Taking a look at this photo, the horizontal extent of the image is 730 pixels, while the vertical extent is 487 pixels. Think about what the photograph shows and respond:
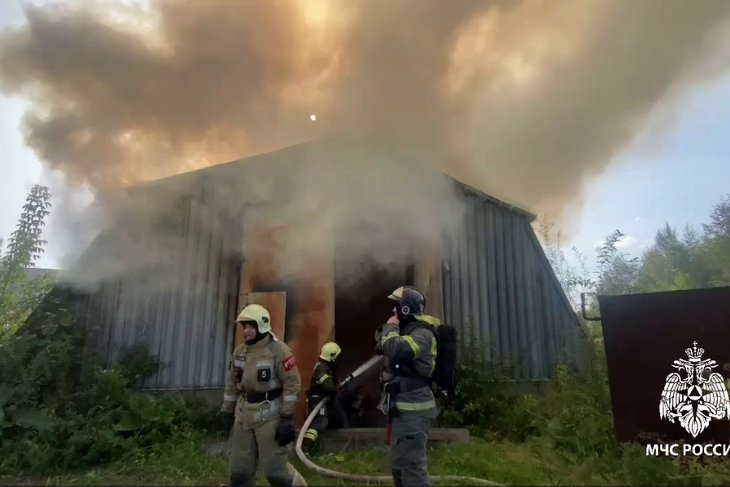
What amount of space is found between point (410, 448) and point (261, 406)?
1459 millimetres

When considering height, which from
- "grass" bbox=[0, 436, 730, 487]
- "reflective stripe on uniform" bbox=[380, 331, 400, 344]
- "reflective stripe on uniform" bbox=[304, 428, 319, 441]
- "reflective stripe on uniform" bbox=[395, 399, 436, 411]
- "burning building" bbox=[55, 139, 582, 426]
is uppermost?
"burning building" bbox=[55, 139, 582, 426]

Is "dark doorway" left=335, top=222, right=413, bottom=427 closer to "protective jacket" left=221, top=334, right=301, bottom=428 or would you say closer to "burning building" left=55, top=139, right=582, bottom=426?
"burning building" left=55, top=139, right=582, bottom=426

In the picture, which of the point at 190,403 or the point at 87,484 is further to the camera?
the point at 190,403

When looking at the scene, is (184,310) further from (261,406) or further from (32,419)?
(261,406)

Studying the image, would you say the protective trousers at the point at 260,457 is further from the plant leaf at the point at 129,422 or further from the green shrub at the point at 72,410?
the plant leaf at the point at 129,422

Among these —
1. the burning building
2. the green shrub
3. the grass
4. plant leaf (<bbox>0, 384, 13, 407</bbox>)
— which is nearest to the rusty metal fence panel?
the grass

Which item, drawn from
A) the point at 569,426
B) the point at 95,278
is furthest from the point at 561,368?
the point at 95,278

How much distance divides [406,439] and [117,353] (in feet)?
19.6

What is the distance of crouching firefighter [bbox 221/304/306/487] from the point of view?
4578 mm

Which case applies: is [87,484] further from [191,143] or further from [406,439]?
[191,143]

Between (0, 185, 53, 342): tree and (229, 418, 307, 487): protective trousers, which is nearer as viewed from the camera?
(229, 418, 307, 487): protective trousers

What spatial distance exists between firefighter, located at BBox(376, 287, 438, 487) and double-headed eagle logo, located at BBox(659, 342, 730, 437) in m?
2.97

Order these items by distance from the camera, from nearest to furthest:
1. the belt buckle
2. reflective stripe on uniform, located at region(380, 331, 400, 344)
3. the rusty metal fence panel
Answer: reflective stripe on uniform, located at region(380, 331, 400, 344), the belt buckle, the rusty metal fence panel

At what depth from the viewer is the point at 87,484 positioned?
523 centimetres
